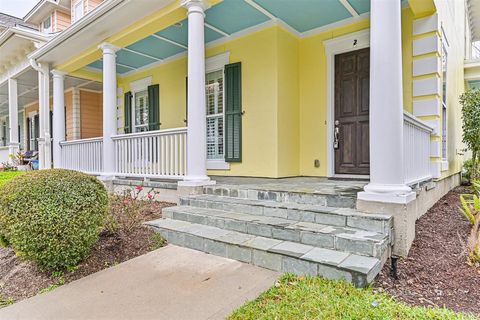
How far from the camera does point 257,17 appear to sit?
16.9 feet

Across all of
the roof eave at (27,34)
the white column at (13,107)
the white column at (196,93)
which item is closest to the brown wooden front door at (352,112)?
the white column at (196,93)

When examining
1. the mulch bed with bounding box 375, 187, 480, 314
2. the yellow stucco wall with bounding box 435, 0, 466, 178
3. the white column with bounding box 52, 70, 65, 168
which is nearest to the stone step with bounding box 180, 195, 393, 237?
the mulch bed with bounding box 375, 187, 480, 314

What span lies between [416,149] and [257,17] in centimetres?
334

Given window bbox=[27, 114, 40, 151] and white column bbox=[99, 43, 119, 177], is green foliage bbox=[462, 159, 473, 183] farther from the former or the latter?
window bbox=[27, 114, 40, 151]

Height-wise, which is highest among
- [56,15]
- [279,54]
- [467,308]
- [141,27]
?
[56,15]

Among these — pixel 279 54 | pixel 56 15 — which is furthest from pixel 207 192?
pixel 56 15

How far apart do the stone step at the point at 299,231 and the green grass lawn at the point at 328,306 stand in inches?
15.1

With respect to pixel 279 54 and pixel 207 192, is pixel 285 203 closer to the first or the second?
pixel 207 192

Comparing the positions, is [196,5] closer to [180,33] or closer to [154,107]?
[180,33]

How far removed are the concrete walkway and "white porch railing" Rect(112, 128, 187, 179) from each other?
7.00 feet

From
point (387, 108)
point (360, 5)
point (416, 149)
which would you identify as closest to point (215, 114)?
point (360, 5)

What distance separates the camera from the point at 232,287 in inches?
92.2

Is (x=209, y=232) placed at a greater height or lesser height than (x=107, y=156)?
lesser

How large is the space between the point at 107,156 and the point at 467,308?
5.75 metres
